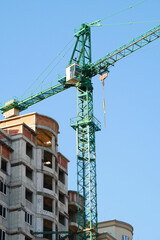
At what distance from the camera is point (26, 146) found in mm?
88688

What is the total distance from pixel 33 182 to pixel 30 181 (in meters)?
0.74

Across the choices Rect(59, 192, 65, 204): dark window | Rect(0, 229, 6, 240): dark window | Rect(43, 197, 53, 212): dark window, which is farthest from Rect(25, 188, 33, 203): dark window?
Rect(59, 192, 65, 204): dark window

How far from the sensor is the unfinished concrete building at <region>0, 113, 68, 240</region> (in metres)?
82.0

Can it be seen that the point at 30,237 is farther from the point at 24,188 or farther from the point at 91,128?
the point at 91,128

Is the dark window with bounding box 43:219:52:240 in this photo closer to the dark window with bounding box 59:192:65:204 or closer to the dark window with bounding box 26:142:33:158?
the dark window with bounding box 59:192:65:204

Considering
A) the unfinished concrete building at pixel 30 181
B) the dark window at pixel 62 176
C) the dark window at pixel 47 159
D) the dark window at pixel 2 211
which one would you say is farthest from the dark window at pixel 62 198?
the dark window at pixel 2 211

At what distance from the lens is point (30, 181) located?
8594 cm

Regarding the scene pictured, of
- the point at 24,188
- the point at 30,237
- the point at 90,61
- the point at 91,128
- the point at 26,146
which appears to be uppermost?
the point at 90,61

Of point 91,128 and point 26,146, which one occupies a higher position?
point 91,128

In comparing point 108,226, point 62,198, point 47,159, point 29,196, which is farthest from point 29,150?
point 108,226

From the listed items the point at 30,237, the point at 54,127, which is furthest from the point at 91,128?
the point at 30,237

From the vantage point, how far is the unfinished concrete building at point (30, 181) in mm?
82019

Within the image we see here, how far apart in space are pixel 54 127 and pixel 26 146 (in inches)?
247

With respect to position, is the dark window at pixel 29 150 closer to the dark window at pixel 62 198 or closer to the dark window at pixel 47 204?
→ the dark window at pixel 47 204
